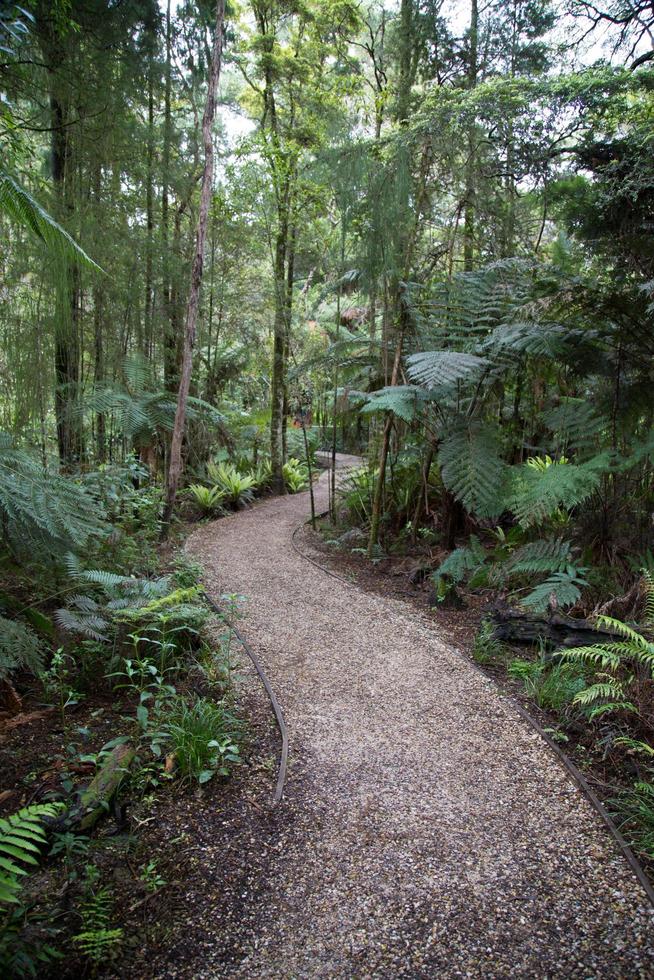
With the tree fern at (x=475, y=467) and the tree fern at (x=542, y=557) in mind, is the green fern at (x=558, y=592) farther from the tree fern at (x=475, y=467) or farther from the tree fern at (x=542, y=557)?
the tree fern at (x=475, y=467)

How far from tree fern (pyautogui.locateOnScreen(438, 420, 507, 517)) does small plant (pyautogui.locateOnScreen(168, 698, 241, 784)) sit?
103 inches

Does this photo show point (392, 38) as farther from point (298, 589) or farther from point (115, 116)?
point (298, 589)

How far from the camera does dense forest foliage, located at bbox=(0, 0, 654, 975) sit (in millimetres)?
2859

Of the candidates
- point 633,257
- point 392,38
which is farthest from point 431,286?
point 392,38

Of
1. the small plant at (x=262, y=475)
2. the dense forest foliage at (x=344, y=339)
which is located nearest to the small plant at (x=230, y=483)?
the dense forest foliage at (x=344, y=339)

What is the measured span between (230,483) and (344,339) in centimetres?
333

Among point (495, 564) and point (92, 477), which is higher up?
point (92, 477)

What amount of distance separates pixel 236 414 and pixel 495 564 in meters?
6.59

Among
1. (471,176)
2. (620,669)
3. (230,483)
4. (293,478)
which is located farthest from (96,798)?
(293,478)

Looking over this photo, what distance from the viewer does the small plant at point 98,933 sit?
1508 millimetres

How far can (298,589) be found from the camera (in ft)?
16.4

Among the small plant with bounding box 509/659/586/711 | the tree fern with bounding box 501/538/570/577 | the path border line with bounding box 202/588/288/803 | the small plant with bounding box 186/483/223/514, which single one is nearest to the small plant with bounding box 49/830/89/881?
the path border line with bounding box 202/588/288/803

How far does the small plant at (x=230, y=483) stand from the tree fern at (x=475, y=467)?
4429 millimetres

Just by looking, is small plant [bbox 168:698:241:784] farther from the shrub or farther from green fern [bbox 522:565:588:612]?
the shrub
